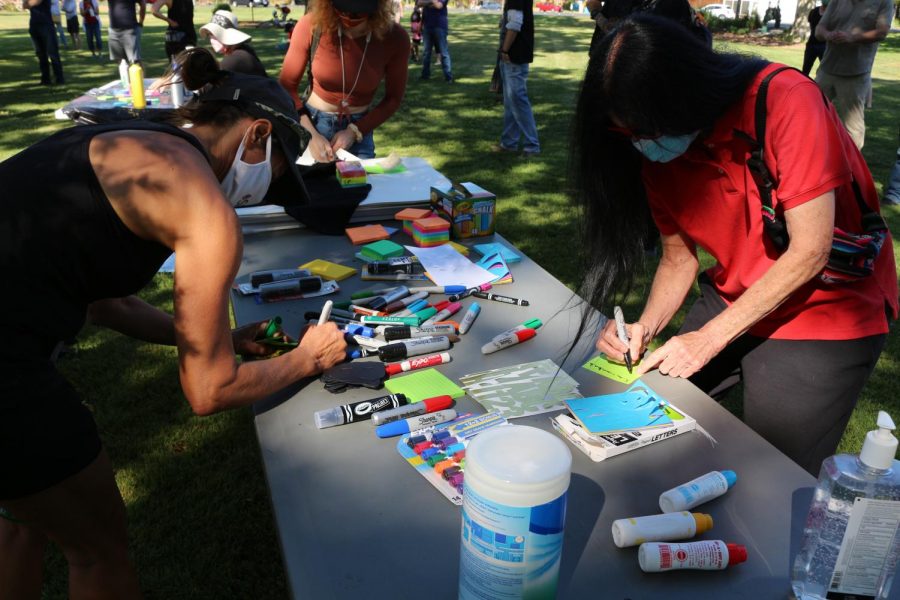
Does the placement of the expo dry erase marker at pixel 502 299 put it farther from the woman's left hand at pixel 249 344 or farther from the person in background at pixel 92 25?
the person in background at pixel 92 25

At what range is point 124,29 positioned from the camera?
8953mm

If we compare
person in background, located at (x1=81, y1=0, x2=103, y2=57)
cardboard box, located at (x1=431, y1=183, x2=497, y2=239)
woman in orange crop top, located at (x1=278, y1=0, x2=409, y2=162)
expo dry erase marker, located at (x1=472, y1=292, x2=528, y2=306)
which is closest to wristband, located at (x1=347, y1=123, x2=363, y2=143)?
woman in orange crop top, located at (x1=278, y1=0, x2=409, y2=162)

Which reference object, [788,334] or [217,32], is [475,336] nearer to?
[788,334]

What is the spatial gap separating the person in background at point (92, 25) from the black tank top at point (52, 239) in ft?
46.5

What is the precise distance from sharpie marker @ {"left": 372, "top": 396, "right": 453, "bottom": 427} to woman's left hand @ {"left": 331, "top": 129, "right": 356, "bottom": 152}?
86.4 inches

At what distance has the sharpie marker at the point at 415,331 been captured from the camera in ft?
6.05

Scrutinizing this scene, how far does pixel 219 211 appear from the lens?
51.9 inches

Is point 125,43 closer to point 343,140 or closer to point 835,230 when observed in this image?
point 343,140

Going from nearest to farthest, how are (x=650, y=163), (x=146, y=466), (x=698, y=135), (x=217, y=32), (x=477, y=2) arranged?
(x=698, y=135)
(x=650, y=163)
(x=146, y=466)
(x=217, y=32)
(x=477, y=2)

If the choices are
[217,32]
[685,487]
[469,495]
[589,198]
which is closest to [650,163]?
[589,198]

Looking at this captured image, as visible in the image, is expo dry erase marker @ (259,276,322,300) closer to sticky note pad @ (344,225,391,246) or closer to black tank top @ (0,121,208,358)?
sticky note pad @ (344,225,391,246)

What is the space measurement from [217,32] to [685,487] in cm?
539

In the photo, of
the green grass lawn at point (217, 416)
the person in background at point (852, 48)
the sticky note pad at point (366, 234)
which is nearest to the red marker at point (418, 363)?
the green grass lawn at point (217, 416)

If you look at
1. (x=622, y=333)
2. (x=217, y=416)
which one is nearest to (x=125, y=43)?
(x=217, y=416)
